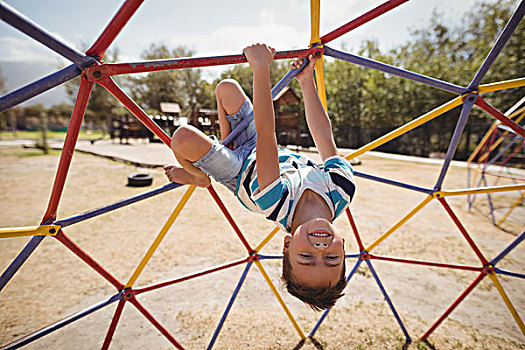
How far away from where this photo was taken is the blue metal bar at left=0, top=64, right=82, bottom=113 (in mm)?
786

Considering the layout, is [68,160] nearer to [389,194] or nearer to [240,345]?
[240,345]

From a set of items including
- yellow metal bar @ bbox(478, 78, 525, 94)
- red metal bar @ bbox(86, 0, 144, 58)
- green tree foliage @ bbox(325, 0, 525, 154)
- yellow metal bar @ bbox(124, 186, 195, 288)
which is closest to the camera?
red metal bar @ bbox(86, 0, 144, 58)

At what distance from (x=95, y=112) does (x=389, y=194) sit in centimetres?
2858

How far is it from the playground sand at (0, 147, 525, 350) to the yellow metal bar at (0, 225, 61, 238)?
106 centimetres

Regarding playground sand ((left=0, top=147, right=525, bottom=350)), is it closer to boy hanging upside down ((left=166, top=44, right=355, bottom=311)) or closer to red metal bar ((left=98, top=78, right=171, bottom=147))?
boy hanging upside down ((left=166, top=44, right=355, bottom=311))

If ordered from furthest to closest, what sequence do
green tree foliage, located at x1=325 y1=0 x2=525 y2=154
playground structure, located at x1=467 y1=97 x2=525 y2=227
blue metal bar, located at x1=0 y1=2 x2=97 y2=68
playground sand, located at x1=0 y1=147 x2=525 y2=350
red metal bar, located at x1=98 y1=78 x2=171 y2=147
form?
green tree foliage, located at x1=325 y1=0 x2=525 y2=154, playground structure, located at x1=467 y1=97 x2=525 y2=227, playground sand, located at x1=0 y1=147 x2=525 y2=350, red metal bar, located at x1=98 y1=78 x2=171 y2=147, blue metal bar, located at x1=0 y1=2 x2=97 y2=68

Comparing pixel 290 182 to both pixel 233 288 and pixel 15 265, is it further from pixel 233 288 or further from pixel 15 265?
pixel 233 288

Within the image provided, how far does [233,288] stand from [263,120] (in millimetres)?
1812

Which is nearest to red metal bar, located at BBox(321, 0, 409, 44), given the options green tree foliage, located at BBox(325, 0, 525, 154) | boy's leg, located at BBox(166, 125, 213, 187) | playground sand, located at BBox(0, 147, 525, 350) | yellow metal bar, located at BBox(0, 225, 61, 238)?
boy's leg, located at BBox(166, 125, 213, 187)

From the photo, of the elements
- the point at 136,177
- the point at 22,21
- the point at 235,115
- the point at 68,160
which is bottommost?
the point at 136,177

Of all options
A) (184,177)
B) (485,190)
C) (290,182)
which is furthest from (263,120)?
(485,190)

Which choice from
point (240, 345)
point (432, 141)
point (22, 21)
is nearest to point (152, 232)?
point (240, 345)

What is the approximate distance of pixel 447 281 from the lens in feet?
8.44

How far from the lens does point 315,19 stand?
1.41m
